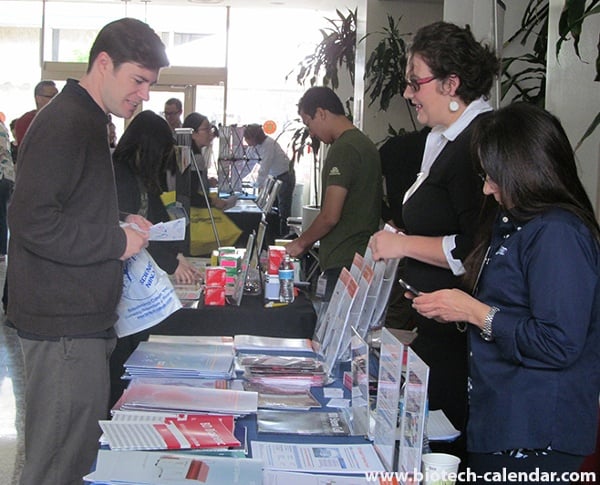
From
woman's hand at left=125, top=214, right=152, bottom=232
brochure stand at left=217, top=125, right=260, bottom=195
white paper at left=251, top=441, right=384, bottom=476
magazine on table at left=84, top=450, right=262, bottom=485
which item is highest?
brochure stand at left=217, top=125, right=260, bottom=195

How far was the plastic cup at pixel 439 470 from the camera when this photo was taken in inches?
53.7

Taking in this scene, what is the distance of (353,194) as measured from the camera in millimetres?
3574

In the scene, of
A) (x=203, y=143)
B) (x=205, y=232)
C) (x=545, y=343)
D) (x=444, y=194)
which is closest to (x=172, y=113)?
(x=203, y=143)

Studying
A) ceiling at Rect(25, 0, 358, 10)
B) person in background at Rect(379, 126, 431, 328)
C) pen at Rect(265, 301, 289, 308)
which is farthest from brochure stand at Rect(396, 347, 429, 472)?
ceiling at Rect(25, 0, 358, 10)

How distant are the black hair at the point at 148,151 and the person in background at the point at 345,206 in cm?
69

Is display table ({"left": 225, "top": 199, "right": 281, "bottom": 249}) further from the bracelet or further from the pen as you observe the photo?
the bracelet

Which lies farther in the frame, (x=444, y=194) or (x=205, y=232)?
(x=205, y=232)

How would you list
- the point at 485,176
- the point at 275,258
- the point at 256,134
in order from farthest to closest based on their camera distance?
the point at 256,134 → the point at 275,258 → the point at 485,176

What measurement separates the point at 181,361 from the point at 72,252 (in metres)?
0.49

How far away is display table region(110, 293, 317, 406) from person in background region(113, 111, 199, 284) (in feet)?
0.98

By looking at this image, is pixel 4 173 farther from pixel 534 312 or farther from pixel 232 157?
pixel 534 312

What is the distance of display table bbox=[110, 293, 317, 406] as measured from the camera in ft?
9.67

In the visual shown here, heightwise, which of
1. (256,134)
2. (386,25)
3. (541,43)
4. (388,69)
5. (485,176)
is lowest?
(485,176)

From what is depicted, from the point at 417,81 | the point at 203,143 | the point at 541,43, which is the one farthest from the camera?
the point at 203,143
